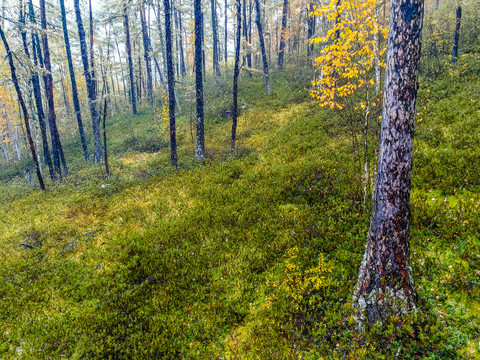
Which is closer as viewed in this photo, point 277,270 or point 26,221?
point 277,270

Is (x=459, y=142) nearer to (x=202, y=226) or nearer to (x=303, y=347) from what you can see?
(x=303, y=347)

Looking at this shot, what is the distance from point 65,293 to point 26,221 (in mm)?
6399

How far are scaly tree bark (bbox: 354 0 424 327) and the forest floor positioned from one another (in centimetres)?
35

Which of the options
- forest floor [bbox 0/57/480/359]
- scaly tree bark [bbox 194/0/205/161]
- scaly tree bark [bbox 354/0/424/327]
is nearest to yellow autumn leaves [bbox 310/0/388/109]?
scaly tree bark [bbox 354/0/424/327]

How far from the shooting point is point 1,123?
38.1m

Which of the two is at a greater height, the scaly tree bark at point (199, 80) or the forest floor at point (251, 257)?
the scaly tree bark at point (199, 80)

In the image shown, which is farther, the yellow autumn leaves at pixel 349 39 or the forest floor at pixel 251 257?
the yellow autumn leaves at pixel 349 39

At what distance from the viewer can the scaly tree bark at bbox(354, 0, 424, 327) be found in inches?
149

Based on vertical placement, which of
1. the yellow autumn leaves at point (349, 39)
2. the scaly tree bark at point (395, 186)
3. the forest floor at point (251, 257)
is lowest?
the forest floor at point (251, 257)

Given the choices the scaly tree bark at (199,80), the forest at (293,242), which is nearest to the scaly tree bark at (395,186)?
the forest at (293,242)

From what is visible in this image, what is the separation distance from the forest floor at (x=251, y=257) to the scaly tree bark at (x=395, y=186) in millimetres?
349

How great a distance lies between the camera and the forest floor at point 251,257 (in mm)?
4375

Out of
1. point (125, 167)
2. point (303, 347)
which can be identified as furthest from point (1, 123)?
point (303, 347)

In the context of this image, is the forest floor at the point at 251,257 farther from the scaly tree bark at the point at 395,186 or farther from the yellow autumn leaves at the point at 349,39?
the yellow autumn leaves at the point at 349,39
